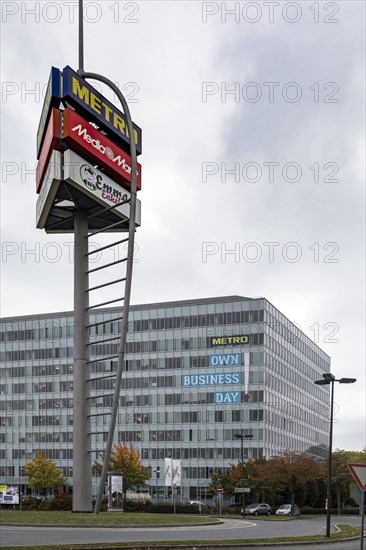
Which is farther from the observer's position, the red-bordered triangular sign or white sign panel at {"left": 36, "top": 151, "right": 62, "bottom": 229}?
white sign panel at {"left": 36, "top": 151, "right": 62, "bottom": 229}

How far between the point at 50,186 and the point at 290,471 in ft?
155

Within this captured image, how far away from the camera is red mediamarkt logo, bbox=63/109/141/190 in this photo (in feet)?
123

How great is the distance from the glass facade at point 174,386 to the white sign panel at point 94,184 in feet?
218

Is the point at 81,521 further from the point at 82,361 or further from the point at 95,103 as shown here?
the point at 95,103

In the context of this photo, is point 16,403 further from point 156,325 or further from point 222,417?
point 222,417

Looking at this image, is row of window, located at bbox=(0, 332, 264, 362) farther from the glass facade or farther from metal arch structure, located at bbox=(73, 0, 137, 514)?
metal arch structure, located at bbox=(73, 0, 137, 514)

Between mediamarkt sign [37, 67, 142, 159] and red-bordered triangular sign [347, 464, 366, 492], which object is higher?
mediamarkt sign [37, 67, 142, 159]

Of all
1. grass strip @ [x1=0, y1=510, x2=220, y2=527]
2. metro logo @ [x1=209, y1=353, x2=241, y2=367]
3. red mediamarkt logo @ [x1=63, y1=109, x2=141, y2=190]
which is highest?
red mediamarkt logo @ [x1=63, y1=109, x2=141, y2=190]

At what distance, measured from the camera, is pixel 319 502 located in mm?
99812

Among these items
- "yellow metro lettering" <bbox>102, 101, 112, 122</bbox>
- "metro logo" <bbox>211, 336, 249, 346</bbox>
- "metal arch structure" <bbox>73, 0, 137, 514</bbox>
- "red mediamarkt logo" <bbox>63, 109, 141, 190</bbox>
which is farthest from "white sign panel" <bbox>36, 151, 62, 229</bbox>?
"metro logo" <bbox>211, 336, 249, 346</bbox>

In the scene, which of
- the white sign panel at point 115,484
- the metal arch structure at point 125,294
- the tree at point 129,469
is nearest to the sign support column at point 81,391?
the metal arch structure at point 125,294

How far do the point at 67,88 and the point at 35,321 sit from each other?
87.6 metres

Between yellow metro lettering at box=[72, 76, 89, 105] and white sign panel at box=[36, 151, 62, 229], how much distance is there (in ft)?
9.95

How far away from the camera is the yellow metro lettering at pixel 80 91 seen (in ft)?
125
